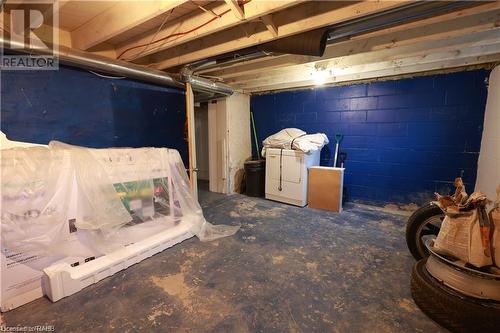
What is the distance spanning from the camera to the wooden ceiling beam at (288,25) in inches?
59.9

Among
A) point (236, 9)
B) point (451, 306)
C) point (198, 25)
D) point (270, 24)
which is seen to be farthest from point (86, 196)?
point (451, 306)

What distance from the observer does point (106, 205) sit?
1795 mm

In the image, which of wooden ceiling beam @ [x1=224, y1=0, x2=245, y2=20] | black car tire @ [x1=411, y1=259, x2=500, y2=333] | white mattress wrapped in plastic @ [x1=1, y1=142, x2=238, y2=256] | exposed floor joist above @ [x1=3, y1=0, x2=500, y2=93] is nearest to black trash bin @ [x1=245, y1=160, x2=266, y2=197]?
exposed floor joist above @ [x1=3, y1=0, x2=500, y2=93]

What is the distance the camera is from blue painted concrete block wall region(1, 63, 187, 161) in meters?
2.01

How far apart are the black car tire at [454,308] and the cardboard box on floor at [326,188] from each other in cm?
187

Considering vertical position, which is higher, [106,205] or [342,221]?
[106,205]

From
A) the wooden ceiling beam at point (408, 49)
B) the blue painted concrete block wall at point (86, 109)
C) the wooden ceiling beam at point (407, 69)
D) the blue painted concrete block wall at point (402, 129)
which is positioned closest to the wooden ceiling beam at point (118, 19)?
the blue painted concrete block wall at point (86, 109)

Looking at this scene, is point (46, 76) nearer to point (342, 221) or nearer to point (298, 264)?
point (298, 264)

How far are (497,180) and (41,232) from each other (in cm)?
417

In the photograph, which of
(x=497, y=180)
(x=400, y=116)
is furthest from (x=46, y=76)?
(x=497, y=180)

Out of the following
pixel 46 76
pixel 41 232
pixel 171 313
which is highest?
pixel 46 76

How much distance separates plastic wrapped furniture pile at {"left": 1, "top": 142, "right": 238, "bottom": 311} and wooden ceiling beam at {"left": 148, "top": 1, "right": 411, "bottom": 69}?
1.20 meters

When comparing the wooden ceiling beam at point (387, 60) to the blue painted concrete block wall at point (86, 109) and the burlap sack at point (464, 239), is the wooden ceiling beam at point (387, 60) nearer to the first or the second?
the blue painted concrete block wall at point (86, 109)

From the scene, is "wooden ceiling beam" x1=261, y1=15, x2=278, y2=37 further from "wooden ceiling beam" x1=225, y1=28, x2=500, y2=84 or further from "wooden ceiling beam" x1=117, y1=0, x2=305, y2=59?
"wooden ceiling beam" x1=225, y1=28, x2=500, y2=84
